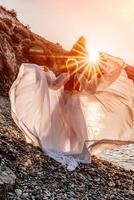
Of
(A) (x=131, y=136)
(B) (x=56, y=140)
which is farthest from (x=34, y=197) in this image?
(A) (x=131, y=136)

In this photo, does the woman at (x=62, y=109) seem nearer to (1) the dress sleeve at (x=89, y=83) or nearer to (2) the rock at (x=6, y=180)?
(1) the dress sleeve at (x=89, y=83)

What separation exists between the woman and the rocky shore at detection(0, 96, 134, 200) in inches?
19.5

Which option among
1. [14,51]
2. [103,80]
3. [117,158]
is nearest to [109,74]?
[103,80]

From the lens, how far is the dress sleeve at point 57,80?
11.5 meters

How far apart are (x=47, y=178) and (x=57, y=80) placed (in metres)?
3.10

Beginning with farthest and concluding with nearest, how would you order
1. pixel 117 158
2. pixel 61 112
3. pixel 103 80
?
pixel 117 158 < pixel 103 80 < pixel 61 112

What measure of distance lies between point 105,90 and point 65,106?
1.28 m

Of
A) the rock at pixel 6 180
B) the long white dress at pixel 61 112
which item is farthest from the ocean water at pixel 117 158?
the rock at pixel 6 180

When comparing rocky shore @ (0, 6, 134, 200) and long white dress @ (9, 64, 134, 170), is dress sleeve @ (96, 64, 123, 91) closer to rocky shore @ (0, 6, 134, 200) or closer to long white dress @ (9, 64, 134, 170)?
long white dress @ (9, 64, 134, 170)

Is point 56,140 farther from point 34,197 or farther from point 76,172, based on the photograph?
point 34,197

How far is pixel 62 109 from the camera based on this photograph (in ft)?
39.9

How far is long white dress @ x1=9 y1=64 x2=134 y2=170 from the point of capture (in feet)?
39.1

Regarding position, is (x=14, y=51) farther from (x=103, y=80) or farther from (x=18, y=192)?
(x=18, y=192)

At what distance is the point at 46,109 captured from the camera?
474 inches
